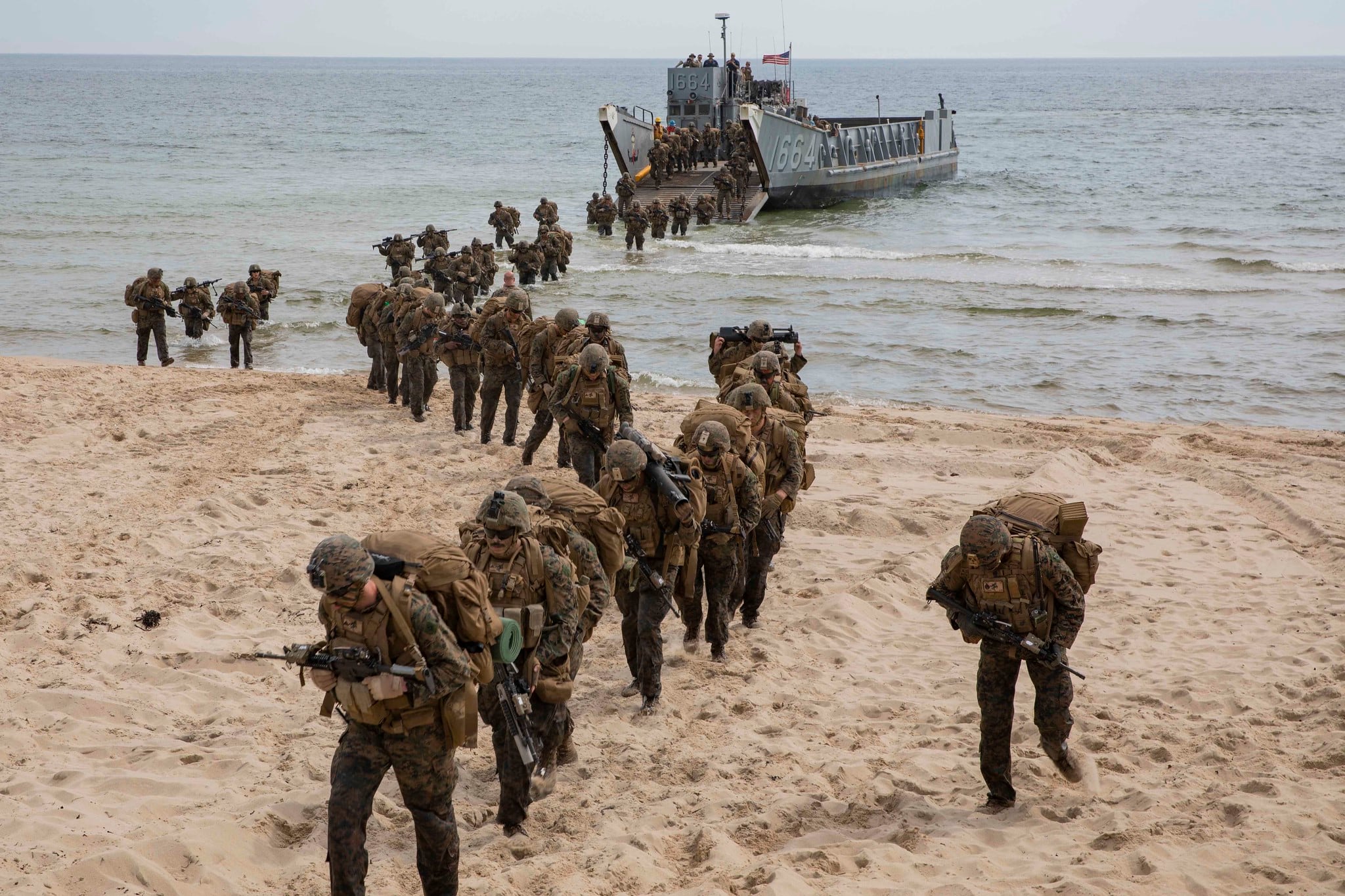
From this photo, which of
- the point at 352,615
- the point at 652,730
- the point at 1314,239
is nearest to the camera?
the point at 352,615

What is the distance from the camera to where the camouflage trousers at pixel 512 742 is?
209 inches

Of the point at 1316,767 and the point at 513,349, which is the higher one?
the point at 513,349

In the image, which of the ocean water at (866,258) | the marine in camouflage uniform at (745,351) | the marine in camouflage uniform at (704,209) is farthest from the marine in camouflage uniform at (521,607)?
the marine in camouflage uniform at (704,209)

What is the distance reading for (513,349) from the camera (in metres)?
11.2

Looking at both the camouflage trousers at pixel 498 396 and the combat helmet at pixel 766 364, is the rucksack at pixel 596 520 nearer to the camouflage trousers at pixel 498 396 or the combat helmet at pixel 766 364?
the combat helmet at pixel 766 364

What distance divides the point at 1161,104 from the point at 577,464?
4206 inches

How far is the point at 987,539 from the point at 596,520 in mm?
1836

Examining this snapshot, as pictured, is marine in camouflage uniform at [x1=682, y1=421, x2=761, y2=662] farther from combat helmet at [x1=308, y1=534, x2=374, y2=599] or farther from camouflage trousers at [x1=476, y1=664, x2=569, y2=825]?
combat helmet at [x1=308, y1=534, x2=374, y2=599]

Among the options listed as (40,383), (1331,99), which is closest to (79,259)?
(40,383)

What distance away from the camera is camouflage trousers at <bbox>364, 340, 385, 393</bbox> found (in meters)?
13.8

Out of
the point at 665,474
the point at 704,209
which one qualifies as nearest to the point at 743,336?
the point at 665,474

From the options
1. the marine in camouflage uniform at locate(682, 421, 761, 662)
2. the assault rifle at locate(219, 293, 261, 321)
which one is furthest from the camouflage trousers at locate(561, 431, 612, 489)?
the assault rifle at locate(219, 293, 261, 321)

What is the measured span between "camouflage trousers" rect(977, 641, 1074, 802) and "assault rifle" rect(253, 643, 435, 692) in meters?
2.69

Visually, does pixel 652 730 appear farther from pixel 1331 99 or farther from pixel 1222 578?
pixel 1331 99
